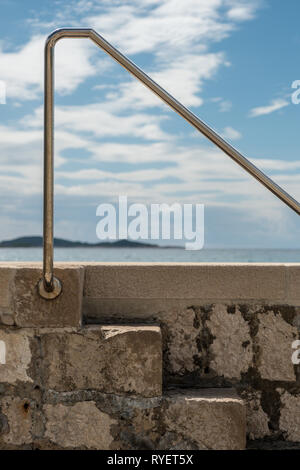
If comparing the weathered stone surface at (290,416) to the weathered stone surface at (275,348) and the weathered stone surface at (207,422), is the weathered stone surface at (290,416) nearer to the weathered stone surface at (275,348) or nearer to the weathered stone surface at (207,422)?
the weathered stone surface at (275,348)

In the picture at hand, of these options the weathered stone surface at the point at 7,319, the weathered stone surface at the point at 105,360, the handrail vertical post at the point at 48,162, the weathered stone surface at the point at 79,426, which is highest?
the handrail vertical post at the point at 48,162

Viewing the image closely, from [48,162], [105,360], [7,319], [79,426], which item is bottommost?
[79,426]

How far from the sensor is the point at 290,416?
→ 2.15 metres

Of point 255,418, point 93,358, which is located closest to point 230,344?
point 255,418

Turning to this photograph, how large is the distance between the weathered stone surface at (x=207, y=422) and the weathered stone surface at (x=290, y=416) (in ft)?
0.84

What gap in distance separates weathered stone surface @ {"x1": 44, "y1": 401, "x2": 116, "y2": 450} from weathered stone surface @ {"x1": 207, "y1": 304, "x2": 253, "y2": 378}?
0.47 meters

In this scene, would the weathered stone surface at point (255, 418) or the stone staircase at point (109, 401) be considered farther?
the weathered stone surface at point (255, 418)

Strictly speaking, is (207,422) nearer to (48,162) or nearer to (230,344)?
(230,344)

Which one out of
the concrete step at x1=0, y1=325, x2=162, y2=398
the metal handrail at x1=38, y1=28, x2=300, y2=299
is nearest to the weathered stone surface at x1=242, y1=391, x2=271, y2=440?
the concrete step at x1=0, y1=325, x2=162, y2=398

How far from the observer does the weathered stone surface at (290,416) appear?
215 cm

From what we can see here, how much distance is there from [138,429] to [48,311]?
1.70ft

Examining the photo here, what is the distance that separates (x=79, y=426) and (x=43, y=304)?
45cm

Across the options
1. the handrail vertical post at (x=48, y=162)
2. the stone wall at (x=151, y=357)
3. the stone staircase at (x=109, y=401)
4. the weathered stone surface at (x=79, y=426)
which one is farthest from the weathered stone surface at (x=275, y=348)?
the handrail vertical post at (x=48, y=162)

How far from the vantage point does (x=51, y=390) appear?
1980mm
